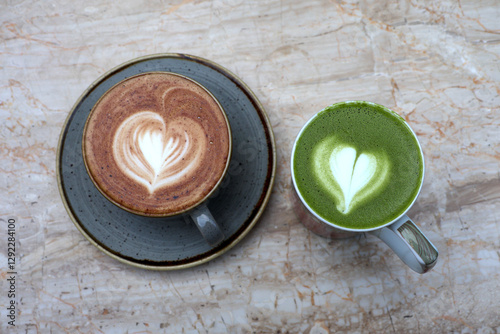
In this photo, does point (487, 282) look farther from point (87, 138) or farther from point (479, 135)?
point (87, 138)

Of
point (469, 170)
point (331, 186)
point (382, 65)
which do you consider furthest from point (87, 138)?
point (469, 170)

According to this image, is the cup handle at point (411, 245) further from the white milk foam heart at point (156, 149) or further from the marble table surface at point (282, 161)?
the white milk foam heart at point (156, 149)

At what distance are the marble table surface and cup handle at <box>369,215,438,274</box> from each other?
0.21 m

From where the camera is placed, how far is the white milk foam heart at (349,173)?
2.57 ft

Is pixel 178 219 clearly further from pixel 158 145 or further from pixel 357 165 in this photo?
pixel 357 165

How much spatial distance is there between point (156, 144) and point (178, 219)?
0.60 feet

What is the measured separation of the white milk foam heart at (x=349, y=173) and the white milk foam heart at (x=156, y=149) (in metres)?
0.26

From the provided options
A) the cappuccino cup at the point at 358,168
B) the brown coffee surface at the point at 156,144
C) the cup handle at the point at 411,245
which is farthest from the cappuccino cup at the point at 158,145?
the cup handle at the point at 411,245

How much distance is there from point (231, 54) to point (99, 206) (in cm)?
51

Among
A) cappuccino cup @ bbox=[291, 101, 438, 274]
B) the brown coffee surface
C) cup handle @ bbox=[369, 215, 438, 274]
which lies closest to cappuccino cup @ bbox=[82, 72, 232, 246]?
the brown coffee surface

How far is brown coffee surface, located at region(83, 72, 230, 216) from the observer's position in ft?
2.63

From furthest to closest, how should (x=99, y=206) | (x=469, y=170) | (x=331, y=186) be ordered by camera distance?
1. (x=469, y=170)
2. (x=99, y=206)
3. (x=331, y=186)

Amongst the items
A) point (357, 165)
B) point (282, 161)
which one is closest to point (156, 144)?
point (282, 161)

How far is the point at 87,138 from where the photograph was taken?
2.69 ft
